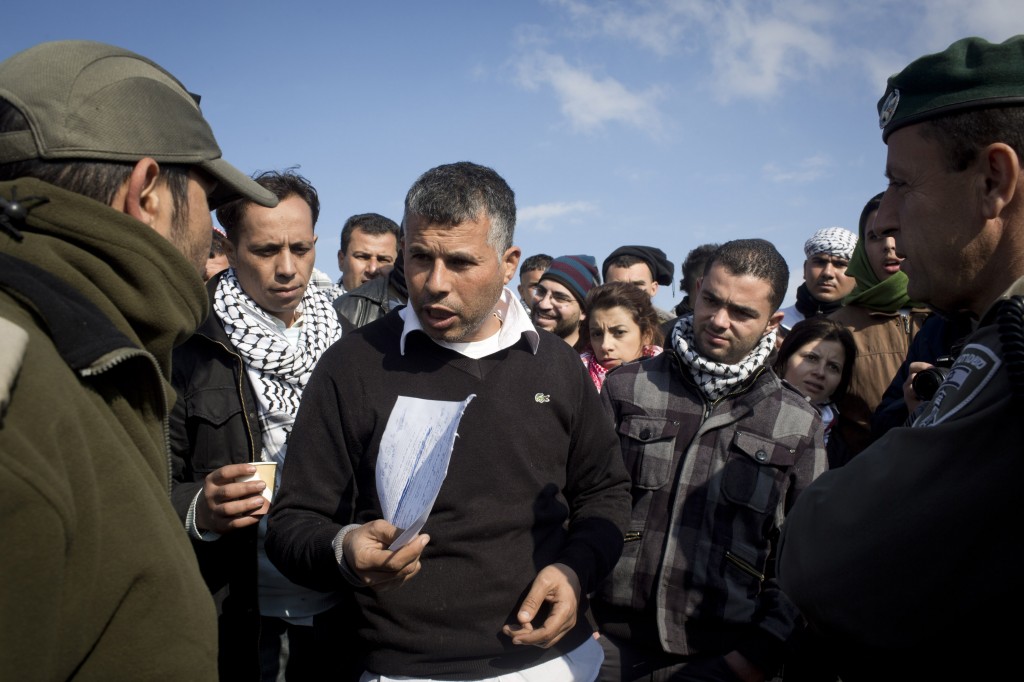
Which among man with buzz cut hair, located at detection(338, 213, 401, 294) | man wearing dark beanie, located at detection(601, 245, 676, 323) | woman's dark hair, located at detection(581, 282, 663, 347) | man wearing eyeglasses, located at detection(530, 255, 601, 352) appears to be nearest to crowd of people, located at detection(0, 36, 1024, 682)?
woman's dark hair, located at detection(581, 282, 663, 347)

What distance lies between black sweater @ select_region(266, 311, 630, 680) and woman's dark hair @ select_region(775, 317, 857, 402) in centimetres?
207

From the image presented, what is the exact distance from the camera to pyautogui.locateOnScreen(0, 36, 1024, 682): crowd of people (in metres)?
1.10

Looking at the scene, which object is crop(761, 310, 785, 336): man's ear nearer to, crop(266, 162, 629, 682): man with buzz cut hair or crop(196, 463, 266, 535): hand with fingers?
crop(266, 162, 629, 682): man with buzz cut hair

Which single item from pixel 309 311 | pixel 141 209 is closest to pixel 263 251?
pixel 309 311

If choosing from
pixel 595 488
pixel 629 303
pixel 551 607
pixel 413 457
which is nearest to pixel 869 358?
pixel 629 303

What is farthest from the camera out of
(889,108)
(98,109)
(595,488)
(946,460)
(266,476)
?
(595,488)

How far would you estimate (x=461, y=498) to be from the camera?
7.38 feet

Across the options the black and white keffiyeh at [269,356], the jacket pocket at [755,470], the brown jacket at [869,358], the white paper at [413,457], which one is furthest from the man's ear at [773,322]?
the black and white keffiyeh at [269,356]

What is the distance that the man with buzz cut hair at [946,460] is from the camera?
45.2 inches

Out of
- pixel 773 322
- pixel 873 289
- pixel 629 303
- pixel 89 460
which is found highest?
pixel 873 289

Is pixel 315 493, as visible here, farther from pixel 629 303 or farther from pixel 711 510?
pixel 629 303

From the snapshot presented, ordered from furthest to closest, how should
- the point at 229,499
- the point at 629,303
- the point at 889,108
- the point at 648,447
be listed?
the point at 629,303 → the point at 648,447 → the point at 229,499 → the point at 889,108

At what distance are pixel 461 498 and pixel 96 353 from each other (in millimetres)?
1334

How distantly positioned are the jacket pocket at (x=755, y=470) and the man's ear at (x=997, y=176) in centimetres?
166
